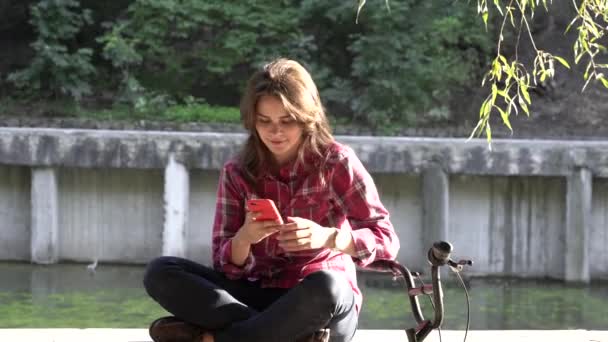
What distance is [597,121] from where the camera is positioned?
16500mm

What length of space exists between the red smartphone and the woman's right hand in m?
0.01

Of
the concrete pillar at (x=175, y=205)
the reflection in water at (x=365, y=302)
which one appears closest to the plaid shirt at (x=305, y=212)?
the reflection in water at (x=365, y=302)

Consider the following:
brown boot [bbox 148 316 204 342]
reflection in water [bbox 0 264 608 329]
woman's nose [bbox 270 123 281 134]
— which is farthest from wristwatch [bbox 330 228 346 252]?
reflection in water [bbox 0 264 608 329]

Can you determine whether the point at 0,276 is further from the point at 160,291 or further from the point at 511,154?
the point at 160,291

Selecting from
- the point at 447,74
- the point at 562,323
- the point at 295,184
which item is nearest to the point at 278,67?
the point at 295,184

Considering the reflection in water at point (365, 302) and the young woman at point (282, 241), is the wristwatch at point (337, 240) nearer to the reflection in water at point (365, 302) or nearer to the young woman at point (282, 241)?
the young woman at point (282, 241)

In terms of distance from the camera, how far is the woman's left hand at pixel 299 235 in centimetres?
284

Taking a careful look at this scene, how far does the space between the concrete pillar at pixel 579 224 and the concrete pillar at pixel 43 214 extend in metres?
5.69

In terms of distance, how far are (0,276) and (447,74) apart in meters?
8.36

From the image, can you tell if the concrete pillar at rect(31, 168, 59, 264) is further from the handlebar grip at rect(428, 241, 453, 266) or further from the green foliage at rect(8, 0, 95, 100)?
the handlebar grip at rect(428, 241, 453, 266)

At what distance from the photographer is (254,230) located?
9.64 feet

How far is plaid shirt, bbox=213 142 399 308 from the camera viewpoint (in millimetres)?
3107

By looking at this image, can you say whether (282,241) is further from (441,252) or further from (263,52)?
(263,52)

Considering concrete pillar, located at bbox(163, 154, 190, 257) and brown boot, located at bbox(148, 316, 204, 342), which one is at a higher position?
brown boot, located at bbox(148, 316, 204, 342)
